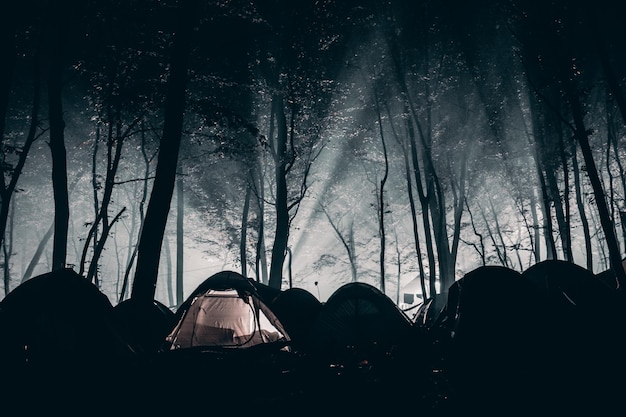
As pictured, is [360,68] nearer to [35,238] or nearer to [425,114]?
[425,114]

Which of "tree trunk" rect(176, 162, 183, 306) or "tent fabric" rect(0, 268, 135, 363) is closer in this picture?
"tent fabric" rect(0, 268, 135, 363)

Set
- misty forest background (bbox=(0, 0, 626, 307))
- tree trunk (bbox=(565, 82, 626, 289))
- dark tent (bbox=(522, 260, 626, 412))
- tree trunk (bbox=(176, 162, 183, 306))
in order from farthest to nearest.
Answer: tree trunk (bbox=(176, 162, 183, 306)), misty forest background (bbox=(0, 0, 626, 307)), tree trunk (bbox=(565, 82, 626, 289)), dark tent (bbox=(522, 260, 626, 412))

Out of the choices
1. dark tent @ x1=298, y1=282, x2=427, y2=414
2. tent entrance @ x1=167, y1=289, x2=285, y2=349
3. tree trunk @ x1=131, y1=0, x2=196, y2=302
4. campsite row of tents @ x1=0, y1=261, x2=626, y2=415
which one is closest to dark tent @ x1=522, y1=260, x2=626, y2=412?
campsite row of tents @ x1=0, y1=261, x2=626, y2=415

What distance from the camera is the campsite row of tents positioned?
5.91 metres

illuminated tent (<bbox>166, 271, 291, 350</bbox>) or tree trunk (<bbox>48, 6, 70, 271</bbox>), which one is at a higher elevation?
tree trunk (<bbox>48, 6, 70, 271</bbox>)

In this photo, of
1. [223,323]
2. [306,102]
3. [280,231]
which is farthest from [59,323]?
[306,102]

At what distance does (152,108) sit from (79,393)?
10020mm

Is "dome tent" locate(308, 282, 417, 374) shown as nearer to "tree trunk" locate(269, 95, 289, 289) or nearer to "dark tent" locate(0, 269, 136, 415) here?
"dark tent" locate(0, 269, 136, 415)

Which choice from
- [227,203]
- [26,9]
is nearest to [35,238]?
[227,203]

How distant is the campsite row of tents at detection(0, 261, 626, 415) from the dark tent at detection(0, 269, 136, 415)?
0.02 meters

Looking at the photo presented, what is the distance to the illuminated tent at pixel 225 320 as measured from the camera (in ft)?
32.2

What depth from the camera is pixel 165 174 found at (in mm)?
10234

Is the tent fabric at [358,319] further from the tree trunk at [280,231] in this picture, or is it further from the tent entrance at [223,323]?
the tree trunk at [280,231]

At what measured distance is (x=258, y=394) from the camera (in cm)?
629
